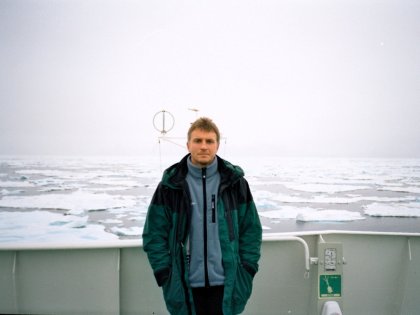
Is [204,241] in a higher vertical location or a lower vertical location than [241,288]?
higher

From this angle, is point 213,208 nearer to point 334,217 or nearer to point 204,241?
point 204,241

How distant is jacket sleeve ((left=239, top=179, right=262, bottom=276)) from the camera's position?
1232 mm

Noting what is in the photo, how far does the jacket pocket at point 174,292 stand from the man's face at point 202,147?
47 cm

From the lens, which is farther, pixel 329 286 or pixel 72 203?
pixel 72 203

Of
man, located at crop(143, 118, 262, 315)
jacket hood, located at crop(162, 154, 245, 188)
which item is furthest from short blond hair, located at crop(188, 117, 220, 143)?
jacket hood, located at crop(162, 154, 245, 188)

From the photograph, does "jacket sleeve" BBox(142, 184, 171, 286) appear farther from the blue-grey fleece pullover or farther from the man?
the blue-grey fleece pullover

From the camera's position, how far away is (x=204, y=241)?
1.17 metres

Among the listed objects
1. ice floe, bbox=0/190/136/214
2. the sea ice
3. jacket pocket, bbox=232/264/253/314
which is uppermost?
jacket pocket, bbox=232/264/253/314

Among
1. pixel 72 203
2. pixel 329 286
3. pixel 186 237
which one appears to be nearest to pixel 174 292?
pixel 186 237

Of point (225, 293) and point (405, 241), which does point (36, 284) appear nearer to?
point (225, 293)

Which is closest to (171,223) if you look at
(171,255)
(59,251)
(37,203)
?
(171,255)

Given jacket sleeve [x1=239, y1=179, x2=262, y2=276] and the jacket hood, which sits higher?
the jacket hood

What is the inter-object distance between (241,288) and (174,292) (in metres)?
0.28

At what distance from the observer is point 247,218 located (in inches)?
49.7
